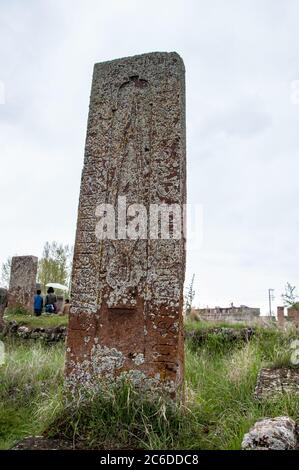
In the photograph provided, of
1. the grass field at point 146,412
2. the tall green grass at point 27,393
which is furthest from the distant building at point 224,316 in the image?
the grass field at point 146,412

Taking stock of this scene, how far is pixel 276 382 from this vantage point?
15.2 ft

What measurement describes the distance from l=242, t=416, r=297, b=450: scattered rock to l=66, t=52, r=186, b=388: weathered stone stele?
1.16m

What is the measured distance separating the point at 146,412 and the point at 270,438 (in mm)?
1204

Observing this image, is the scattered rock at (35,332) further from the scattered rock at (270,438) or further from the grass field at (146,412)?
the scattered rock at (270,438)

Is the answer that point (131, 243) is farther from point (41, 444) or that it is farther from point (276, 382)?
point (276, 382)

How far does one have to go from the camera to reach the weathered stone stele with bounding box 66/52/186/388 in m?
3.96

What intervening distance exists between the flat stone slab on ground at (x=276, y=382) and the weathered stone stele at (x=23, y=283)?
1025 cm

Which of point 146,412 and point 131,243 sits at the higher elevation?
point 131,243

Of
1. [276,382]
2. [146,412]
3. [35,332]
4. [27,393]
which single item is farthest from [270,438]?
[35,332]

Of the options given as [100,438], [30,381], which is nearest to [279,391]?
[100,438]

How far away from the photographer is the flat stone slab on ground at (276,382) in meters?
4.21

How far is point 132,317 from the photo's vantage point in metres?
4.04
